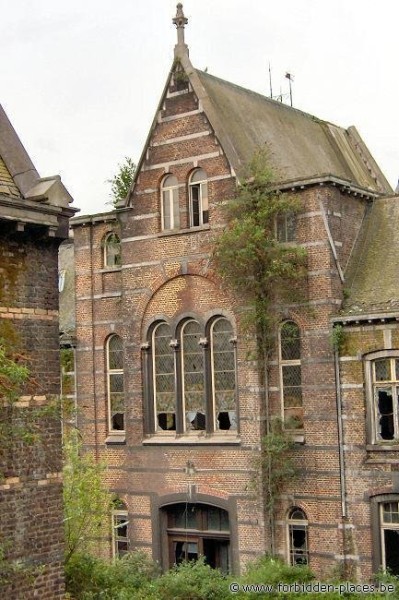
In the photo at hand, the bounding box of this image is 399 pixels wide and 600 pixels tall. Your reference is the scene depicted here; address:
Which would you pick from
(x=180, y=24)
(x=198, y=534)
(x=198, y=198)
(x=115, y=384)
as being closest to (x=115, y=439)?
(x=115, y=384)

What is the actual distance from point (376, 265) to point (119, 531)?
35.4 ft

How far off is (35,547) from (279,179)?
14.5 meters

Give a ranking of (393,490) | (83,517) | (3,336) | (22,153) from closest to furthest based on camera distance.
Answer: (3,336), (22,153), (83,517), (393,490)

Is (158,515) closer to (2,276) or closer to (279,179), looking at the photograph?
(279,179)

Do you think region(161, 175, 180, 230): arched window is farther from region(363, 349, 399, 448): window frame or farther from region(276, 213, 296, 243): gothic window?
region(363, 349, 399, 448): window frame

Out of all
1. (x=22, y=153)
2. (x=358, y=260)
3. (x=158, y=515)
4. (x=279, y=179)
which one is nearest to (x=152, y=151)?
(x=279, y=179)

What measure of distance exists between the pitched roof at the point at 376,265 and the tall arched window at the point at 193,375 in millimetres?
4507

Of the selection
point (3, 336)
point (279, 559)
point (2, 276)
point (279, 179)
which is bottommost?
point (279, 559)

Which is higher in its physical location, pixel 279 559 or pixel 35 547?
pixel 35 547

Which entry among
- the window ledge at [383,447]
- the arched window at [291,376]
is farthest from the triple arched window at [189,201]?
the window ledge at [383,447]

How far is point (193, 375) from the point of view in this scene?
2794 cm

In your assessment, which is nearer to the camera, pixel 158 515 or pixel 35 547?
pixel 35 547

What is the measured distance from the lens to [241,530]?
26500mm

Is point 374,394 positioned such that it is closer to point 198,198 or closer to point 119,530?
point 198,198
